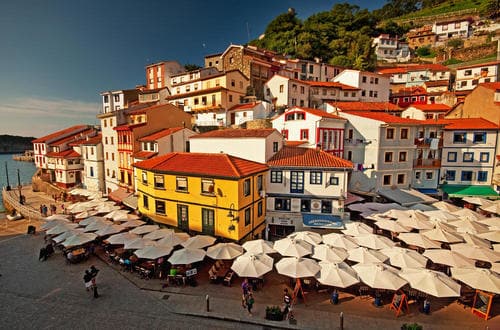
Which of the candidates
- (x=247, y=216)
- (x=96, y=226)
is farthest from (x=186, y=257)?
(x=96, y=226)

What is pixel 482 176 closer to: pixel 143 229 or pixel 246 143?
pixel 246 143

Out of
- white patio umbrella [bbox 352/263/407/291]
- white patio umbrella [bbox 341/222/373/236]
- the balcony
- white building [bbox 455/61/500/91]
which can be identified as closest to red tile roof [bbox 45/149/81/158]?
white patio umbrella [bbox 341/222/373/236]

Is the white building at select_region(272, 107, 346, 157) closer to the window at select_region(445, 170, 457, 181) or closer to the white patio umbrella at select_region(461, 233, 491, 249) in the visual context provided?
the white patio umbrella at select_region(461, 233, 491, 249)

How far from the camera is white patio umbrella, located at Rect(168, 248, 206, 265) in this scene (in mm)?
14922

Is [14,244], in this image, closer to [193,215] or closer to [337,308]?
[193,215]

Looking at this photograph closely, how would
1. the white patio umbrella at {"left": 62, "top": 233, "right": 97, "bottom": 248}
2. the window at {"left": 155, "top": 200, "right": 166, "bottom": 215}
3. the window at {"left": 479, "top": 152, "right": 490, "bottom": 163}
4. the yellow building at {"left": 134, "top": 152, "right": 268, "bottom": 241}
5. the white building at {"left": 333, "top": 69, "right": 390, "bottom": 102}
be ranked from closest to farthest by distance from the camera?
1. the white patio umbrella at {"left": 62, "top": 233, "right": 97, "bottom": 248}
2. the yellow building at {"left": 134, "top": 152, "right": 268, "bottom": 241}
3. the window at {"left": 155, "top": 200, "right": 166, "bottom": 215}
4. the window at {"left": 479, "top": 152, "right": 490, "bottom": 163}
5. the white building at {"left": 333, "top": 69, "right": 390, "bottom": 102}

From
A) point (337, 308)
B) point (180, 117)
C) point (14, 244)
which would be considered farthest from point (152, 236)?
point (180, 117)

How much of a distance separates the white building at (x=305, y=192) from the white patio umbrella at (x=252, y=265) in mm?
7618

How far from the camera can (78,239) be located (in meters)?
18.7

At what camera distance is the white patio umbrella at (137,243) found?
669 inches

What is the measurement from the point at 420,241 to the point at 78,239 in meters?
25.2

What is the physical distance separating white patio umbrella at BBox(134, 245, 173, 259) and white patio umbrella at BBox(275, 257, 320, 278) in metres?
7.51

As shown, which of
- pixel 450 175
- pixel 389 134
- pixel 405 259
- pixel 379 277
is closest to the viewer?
pixel 379 277

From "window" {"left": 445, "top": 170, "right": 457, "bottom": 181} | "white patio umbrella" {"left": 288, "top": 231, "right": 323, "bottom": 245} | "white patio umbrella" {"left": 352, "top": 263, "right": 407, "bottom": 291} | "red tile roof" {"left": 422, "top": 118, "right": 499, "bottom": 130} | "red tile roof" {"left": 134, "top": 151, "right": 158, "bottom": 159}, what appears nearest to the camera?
"white patio umbrella" {"left": 352, "top": 263, "right": 407, "bottom": 291}
